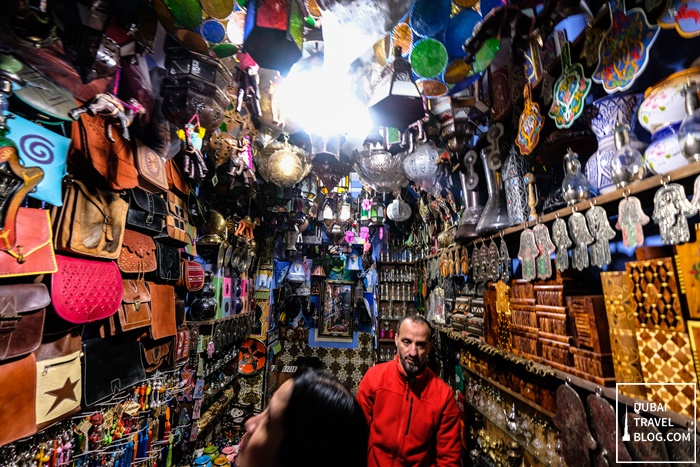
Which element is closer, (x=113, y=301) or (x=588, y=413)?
(x=588, y=413)

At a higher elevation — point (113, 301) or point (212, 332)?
point (113, 301)

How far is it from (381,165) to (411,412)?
2.01 metres

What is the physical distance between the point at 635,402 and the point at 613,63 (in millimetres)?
1327

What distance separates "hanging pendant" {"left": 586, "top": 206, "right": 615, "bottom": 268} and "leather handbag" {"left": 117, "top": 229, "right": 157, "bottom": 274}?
8.44 ft

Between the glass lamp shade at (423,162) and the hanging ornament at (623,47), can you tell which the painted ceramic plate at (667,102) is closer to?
the hanging ornament at (623,47)

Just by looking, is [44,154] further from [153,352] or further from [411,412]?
[411,412]

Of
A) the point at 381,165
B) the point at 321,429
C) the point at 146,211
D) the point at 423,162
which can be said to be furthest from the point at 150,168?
the point at 423,162

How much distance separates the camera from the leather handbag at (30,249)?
1120 mm

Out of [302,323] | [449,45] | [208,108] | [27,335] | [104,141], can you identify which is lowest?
[302,323]

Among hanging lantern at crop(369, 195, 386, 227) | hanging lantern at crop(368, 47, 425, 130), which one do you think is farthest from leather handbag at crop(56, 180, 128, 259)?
hanging lantern at crop(369, 195, 386, 227)

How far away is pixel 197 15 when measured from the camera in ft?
3.99

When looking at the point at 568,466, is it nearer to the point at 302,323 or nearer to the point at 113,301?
the point at 113,301

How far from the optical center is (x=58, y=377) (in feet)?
4.62

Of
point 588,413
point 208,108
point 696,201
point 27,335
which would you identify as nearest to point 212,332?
point 27,335
